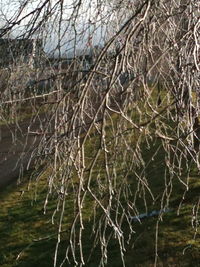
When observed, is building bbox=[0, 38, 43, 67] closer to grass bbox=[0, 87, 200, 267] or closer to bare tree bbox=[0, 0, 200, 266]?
bare tree bbox=[0, 0, 200, 266]

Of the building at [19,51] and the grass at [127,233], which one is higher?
the building at [19,51]

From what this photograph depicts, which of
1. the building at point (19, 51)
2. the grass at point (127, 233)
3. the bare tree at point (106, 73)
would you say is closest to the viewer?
the bare tree at point (106, 73)

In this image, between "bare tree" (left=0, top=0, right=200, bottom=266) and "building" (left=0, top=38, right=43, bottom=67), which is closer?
"bare tree" (left=0, top=0, right=200, bottom=266)

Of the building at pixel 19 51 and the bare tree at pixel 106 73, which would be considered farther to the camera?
the building at pixel 19 51

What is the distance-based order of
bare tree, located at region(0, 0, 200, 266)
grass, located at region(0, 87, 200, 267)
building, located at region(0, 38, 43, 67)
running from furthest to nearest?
grass, located at region(0, 87, 200, 267)
building, located at region(0, 38, 43, 67)
bare tree, located at region(0, 0, 200, 266)

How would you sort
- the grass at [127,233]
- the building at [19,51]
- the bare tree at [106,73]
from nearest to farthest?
the bare tree at [106,73]
the building at [19,51]
the grass at [127,233]

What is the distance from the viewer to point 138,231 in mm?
5594

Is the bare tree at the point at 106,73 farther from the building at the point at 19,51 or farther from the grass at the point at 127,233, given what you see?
the grass at the point at 127,233

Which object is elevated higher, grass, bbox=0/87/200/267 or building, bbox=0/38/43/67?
building, bbox=0/38/43/67

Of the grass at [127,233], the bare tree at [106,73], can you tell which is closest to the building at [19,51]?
the bare tree at [106,73]

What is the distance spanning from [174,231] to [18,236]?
2.11m

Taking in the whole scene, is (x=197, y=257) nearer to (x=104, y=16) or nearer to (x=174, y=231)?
(x=174, y=231)

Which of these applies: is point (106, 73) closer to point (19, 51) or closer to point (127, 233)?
point (19, 51)

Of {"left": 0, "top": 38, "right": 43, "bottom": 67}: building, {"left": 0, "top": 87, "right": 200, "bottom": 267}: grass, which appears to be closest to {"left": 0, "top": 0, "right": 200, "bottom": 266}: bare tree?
{"left": 0, "top": 38, "right": 43, "bottom": 67}: building
